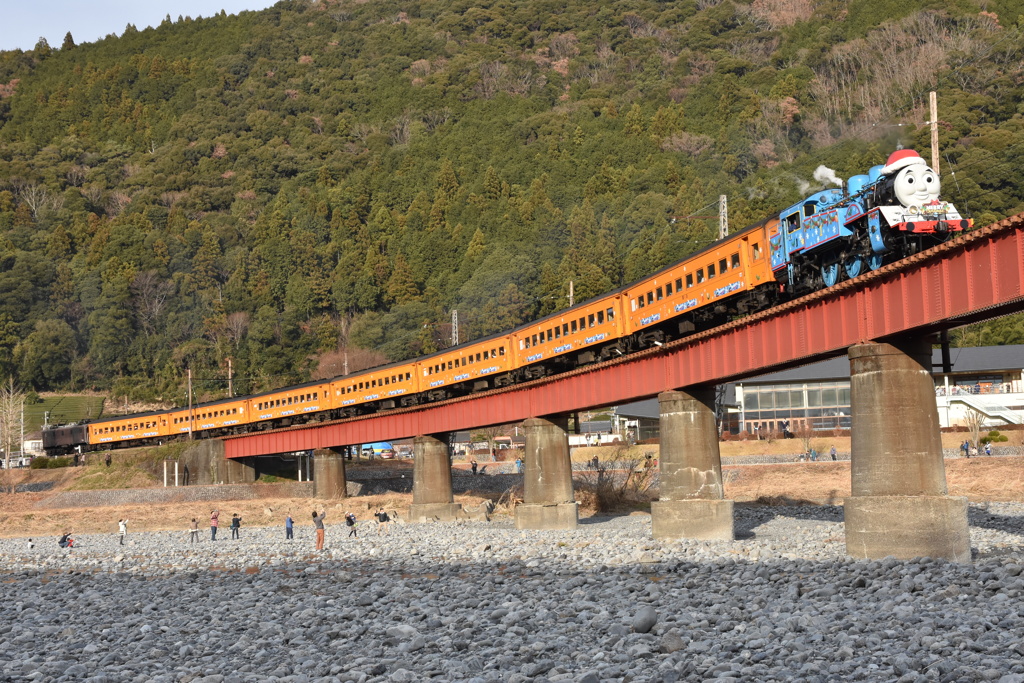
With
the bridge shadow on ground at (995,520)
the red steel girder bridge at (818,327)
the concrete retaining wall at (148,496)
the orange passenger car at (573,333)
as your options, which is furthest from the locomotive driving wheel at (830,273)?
the concrete retaining wall at (148,496)

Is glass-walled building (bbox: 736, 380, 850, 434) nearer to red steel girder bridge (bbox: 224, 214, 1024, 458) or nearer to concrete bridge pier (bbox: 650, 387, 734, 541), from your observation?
red steel girder bridge (bbox: 224, 214, 1024, 458)

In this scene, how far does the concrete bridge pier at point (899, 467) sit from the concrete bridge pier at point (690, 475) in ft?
27.7

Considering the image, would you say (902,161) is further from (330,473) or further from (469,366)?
(330,473)

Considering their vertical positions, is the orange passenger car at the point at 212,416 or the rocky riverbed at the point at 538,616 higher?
the orange passenger car at the point at 212,416

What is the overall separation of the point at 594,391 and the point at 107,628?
2360 cm

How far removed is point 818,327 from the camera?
1107 inches

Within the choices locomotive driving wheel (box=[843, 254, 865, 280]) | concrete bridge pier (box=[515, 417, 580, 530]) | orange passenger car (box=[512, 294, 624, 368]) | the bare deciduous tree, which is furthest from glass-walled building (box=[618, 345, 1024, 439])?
the bare deciduous tree

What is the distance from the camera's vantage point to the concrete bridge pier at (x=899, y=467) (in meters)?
23.9

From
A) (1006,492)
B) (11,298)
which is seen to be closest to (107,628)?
(1006,492)

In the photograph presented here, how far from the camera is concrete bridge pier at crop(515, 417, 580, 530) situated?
44.2 metres

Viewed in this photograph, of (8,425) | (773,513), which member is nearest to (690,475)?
(773,513)

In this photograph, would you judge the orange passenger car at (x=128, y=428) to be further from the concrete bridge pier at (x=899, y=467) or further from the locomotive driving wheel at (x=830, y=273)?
the concrete bridge pier at (x=899, y=467)

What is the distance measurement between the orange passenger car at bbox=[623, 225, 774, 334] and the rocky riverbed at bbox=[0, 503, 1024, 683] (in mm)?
8210

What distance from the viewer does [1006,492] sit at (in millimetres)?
50812
